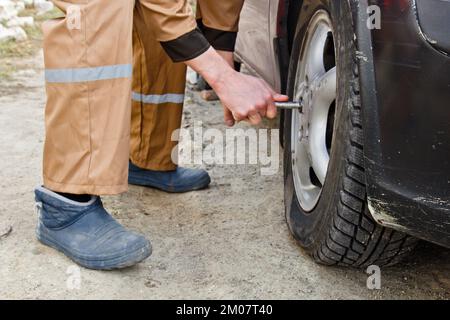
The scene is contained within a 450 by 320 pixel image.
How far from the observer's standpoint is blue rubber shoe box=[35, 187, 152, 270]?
5.70 feet

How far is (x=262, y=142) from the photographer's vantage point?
117 inches

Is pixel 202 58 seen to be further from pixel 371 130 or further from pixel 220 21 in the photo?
pixel 371 130

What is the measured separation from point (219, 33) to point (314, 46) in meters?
0.38

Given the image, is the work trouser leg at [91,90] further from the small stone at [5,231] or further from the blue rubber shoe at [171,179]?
the blue rubber shoe at [171,179]

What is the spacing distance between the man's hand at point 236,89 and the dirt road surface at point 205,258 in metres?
0.44

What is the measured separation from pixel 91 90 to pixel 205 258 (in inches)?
Result: 23.1

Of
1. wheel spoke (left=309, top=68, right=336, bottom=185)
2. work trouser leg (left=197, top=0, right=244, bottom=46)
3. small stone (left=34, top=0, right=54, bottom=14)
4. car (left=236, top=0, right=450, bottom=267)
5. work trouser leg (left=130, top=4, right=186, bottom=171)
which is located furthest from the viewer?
small stone (left=34, top=0, right=54, bottom=14)

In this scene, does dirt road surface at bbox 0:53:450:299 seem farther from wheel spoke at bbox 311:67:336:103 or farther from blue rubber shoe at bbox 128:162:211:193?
wheel spoke at bbox 311:67:336:103

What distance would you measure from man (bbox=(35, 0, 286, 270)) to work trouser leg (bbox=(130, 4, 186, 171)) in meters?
0.42

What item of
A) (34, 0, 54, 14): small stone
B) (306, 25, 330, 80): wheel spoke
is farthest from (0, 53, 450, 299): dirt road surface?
(34, 0, 54, 14): small stone

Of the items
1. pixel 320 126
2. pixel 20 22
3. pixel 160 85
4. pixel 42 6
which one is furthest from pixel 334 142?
pixel 42 6

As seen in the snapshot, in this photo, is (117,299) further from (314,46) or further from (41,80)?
(41,80)

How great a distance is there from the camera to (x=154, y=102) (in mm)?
2322
